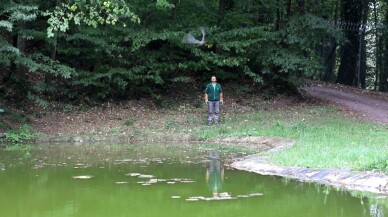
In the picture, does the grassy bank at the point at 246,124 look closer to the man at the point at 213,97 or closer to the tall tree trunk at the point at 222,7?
the man at the point at 213,97

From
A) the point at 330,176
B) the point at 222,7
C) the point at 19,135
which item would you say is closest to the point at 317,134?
the point at 330,176

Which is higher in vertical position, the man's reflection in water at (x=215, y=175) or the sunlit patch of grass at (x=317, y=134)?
the sunlit patch of grass at (x=317, y=134)

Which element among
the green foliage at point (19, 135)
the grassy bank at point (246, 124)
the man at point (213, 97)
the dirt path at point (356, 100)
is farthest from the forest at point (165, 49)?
the man at point (213, 97)

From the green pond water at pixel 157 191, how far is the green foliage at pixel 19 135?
3.84 metres

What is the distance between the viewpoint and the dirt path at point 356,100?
20.5 m

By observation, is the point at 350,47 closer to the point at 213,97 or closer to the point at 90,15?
the point at 213,97

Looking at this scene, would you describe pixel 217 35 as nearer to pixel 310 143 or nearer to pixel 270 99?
pixel 270 99

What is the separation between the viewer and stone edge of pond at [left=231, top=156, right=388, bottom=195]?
8.40m

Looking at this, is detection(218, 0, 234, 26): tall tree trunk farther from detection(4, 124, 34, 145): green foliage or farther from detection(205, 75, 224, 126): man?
detection(4, 124, 34, 145): green foliage

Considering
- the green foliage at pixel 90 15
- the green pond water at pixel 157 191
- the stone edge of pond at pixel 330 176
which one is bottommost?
the green pond water at pixel 157 191

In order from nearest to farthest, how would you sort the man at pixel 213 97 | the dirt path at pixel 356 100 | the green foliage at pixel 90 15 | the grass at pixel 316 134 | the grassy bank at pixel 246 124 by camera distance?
the grass at pixel 316 134
the green foliage at pixel 90 15
the grassy bank at pixel 246 124
the man at pixel 213 97
the dirt path at pixel 356 100

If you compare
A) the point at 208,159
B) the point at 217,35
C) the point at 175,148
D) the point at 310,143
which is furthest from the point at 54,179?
the point at 217,35

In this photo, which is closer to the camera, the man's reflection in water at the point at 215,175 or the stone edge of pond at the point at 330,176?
the stone edge of pond at the point at 330,176

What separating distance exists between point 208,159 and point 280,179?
3161 mm
